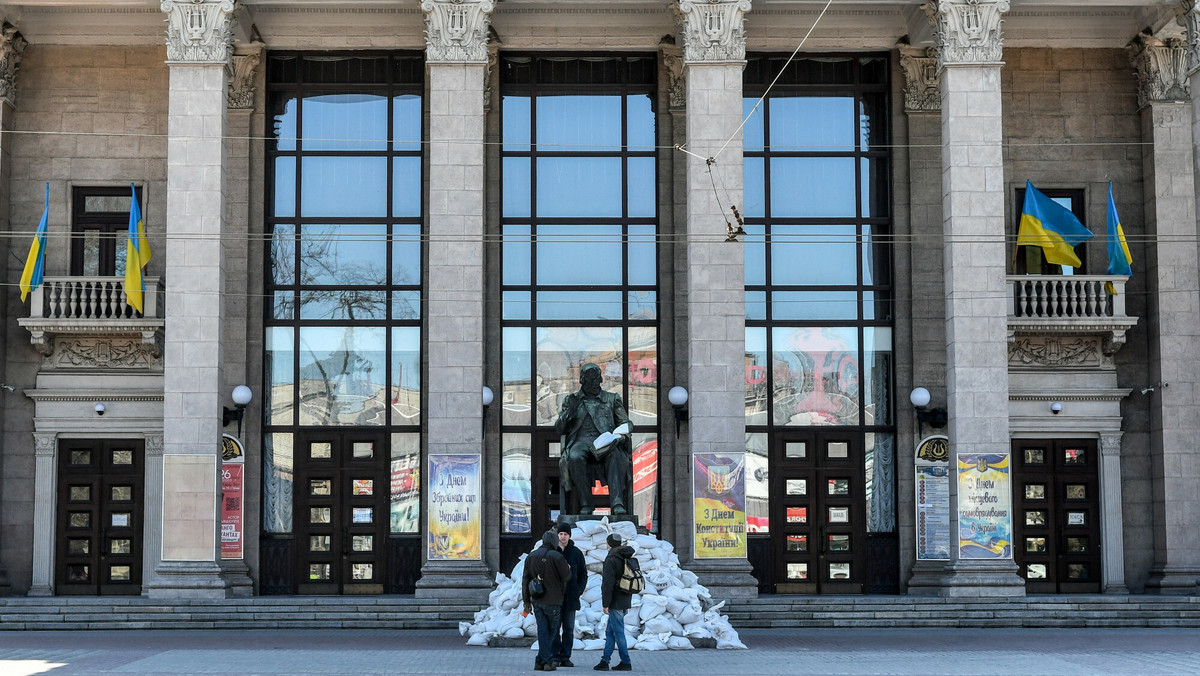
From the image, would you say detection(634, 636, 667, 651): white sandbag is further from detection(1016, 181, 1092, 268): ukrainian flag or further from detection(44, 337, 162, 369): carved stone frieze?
detection(44, 337, 162, 369): carved stone frieze

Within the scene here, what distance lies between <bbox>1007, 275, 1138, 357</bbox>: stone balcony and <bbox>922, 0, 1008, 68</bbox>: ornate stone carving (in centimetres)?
497

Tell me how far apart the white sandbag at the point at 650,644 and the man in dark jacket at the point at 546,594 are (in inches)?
130

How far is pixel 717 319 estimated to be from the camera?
29.1 metres

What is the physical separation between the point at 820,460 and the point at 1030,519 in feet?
16.0

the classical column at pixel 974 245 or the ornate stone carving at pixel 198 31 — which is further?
the ornate stone carving at pixel 198 31

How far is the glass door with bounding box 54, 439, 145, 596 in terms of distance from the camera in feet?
105

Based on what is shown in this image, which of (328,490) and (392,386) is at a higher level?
(392,386)

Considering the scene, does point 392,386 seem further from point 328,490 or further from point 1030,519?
point 1030,519

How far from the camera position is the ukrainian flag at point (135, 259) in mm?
30859

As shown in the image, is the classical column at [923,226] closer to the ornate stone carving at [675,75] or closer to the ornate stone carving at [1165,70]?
the ornate stone carving at [1165,70]

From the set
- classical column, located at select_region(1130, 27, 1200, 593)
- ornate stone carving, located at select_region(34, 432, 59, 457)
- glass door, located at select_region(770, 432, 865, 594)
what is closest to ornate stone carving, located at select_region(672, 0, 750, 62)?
glass door, located at select_region(770, 432, 865, 594)

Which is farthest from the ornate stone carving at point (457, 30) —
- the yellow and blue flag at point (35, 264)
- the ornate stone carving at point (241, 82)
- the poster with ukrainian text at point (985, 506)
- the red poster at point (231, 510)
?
the poster with ukrainian text at point (985, 506)

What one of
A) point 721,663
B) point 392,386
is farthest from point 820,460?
point 721,663

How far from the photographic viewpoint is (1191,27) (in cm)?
3042
